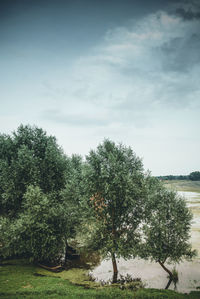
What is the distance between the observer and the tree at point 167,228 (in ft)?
71.9

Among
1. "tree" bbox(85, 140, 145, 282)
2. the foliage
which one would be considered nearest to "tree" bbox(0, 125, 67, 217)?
the foliage

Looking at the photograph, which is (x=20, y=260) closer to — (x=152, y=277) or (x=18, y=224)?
(x=18, y=224)

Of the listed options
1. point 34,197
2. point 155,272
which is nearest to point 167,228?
point 155,272

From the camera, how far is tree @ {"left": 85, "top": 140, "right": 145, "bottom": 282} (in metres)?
23.0

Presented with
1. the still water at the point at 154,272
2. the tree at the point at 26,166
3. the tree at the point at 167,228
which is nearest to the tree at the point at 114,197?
the tree at the point at 167,228

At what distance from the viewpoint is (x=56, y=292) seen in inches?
724

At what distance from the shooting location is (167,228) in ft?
74.3

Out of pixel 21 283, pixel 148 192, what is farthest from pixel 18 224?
pixel 148 192

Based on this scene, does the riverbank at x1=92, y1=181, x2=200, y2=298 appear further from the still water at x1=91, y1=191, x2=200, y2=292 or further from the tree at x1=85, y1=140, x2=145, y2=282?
the tree at x1=85, y1=140, x2=145, y2=282

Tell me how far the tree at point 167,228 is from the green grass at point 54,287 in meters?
3.83

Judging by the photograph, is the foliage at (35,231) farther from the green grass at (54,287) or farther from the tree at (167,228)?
the tree at (167,228)

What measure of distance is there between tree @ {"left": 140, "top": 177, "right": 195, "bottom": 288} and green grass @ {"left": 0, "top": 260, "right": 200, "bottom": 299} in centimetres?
383

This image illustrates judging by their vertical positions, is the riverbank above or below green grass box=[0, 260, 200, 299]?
below

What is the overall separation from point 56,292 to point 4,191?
16461 mm
